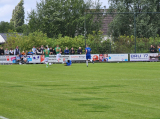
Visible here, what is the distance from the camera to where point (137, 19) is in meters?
50.0

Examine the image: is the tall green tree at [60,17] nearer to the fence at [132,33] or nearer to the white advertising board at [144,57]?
the fence at [132,33]

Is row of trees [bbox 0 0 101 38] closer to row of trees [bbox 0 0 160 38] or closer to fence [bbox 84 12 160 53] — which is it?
row of trees [bbox 0 0 160 38]

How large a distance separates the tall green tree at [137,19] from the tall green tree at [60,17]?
7.81 m

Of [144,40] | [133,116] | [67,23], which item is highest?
[67,23]

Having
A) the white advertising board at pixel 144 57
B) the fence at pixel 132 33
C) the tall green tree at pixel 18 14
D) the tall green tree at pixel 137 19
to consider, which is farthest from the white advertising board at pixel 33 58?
the tall green tree at pixel 18 14

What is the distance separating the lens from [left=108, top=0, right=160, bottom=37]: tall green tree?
49438 millimetres

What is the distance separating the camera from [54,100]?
9.38m

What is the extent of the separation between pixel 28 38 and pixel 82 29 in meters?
18.0

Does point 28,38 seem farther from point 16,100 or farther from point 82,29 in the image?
point 16,100

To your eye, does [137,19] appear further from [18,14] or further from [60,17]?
[18,14]

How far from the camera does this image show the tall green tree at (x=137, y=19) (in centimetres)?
4944

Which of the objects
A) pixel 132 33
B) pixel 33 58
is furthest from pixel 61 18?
pixel 33 58

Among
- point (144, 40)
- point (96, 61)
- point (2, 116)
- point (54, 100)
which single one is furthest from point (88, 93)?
point (144, 40)

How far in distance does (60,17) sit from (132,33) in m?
14.5
